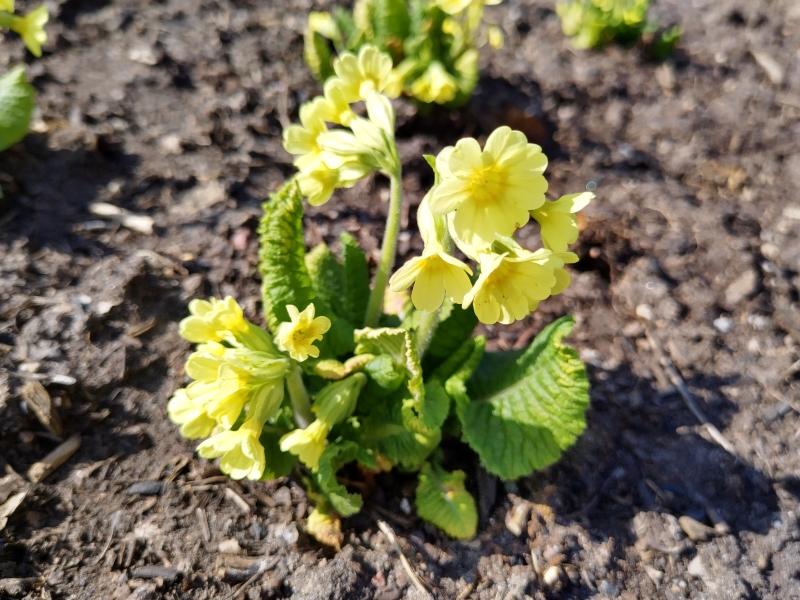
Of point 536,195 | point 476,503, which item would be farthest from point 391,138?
point 476,503

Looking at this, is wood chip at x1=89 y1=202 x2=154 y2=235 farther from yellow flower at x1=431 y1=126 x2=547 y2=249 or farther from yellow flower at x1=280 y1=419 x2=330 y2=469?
yellow flower at x1=431 y1=126 x2=547 y2=249

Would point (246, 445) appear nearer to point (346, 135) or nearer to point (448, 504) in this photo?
point (448, 504)

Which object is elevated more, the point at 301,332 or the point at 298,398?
the point at 301,332

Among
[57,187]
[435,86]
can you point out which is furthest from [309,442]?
[435,86]

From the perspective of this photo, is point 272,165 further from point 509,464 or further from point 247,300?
point 509,464

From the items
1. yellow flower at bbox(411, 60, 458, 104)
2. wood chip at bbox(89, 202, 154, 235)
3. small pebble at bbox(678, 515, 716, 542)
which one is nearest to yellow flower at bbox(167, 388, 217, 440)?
wood chip at bbox(89, 202, 154, 235)

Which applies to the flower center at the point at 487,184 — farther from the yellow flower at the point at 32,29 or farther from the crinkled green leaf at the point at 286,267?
the yellow flower at the point at 32,29
